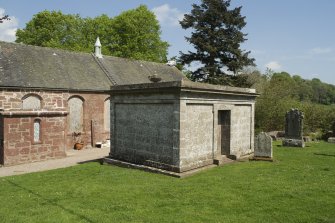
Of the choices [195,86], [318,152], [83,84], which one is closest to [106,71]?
[83,84]

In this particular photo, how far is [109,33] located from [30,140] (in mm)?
30724

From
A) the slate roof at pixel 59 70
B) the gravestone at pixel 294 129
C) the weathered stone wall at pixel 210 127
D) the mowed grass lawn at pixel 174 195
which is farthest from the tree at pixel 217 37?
the mowed grass lawn at pixel 174 195

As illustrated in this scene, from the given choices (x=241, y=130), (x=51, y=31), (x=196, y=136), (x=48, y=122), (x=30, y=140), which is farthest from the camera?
(x=51, y=31)

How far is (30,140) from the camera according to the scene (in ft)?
53.4

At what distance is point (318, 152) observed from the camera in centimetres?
1698

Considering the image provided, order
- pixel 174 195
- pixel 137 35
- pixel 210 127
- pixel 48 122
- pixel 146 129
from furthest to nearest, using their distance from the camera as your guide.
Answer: pixel 137 35 < pixel 48 122 < pixel 210 127 < pixel 146 129 < pixel 174 195

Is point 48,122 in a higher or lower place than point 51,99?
lower

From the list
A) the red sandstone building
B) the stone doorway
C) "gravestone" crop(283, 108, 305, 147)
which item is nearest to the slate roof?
the red sandstone building

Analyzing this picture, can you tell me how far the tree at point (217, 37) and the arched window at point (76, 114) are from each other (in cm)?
1554

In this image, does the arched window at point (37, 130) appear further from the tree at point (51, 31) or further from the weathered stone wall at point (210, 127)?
the tree at point (51, 31)

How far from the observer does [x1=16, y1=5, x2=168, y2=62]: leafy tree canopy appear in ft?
139

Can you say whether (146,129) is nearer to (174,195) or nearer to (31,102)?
(174,195)

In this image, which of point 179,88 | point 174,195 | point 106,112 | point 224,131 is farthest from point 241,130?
point 106,112

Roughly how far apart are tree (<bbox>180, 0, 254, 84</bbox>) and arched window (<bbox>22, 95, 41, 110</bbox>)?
18450mm
